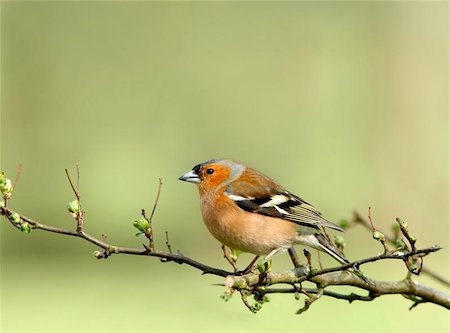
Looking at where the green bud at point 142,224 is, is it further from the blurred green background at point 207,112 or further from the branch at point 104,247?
the blurred green background at point 207,112

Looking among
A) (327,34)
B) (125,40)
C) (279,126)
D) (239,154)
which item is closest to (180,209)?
(239,154)

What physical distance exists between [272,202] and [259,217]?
159 millimetres

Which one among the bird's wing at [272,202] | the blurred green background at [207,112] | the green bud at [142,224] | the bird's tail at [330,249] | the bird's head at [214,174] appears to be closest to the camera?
the green bud at [142,224]

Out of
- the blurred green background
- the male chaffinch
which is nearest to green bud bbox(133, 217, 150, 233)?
the male chaffinch

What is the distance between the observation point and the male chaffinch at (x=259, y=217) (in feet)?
13.0

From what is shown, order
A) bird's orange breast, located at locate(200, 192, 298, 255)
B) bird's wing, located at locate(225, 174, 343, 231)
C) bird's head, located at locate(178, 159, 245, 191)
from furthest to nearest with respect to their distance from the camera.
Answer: bird's head, located at locate(178, 159, 245, 191) → bird's wing, located at locate(225, 174, 343, 231) → bird's orange breast, located at locate(200, 192, 298, 255)

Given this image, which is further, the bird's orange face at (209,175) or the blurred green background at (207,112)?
the blurred green background at (207,112)

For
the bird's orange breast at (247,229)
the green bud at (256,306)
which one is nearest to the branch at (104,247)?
the green bud at (256,306)

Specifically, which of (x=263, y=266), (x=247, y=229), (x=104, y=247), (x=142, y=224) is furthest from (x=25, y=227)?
(x=247, y=229)

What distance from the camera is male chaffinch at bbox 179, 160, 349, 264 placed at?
395 cm

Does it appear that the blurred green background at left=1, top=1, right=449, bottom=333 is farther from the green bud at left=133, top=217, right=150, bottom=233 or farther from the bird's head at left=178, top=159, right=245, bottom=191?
the green bud at left=133, top=217, right=150, bottom=233

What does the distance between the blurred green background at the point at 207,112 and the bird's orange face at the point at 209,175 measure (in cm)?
577

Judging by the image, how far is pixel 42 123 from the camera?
44.2 ft

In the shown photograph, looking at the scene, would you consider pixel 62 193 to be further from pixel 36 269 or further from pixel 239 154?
pixel 239 154
